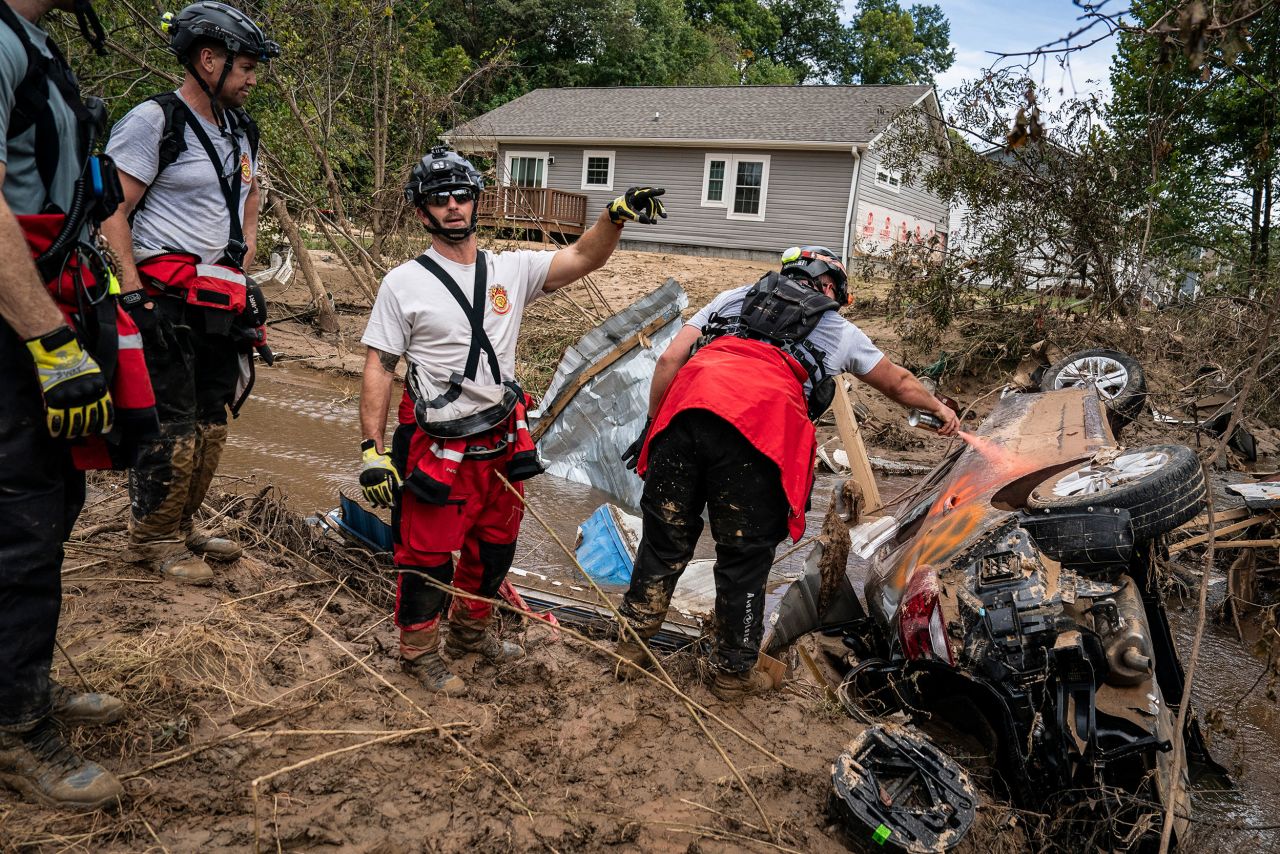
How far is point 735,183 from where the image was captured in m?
22.3

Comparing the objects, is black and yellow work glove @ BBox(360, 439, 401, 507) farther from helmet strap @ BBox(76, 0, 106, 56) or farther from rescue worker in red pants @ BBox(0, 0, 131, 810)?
helmet strap @ BBox(76, 0, 106, 56)

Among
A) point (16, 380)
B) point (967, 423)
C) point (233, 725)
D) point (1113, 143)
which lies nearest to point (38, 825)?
point (233, 725)

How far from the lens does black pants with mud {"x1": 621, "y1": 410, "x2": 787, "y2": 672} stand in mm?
3281

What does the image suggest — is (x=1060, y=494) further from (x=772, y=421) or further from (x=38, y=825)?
(x=38, y=825)

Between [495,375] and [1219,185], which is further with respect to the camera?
[1219,185]

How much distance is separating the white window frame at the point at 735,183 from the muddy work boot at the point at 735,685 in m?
19.8

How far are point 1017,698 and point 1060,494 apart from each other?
95 cm

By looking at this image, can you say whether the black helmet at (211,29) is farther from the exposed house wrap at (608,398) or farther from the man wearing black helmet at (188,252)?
the exposed house wrap at (608,398)

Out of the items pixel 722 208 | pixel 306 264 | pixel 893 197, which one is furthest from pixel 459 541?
pixel 893 197

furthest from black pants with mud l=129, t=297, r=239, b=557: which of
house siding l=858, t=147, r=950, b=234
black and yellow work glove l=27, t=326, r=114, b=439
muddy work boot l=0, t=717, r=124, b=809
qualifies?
house siding l=858, t=147, r=950, b=234

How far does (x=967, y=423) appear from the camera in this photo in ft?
32.4

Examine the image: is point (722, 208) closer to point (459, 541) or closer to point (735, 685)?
point (735, 685)

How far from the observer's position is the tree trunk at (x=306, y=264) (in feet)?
34.7

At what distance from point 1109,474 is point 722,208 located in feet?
65.0
